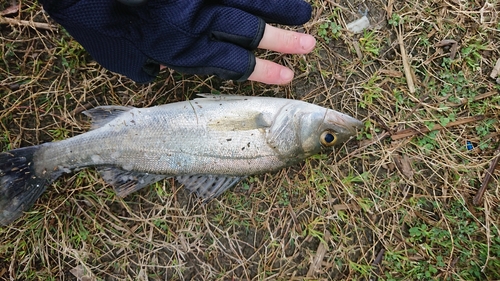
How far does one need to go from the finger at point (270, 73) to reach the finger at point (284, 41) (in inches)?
5.2

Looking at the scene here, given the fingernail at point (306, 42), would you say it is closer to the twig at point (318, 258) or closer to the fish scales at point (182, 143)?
the fish scales at point (182, 143)

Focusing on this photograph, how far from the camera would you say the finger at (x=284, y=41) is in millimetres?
2979

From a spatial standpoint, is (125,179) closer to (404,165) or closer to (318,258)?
(318,258)

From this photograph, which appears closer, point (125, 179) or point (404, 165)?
point (125, 179)

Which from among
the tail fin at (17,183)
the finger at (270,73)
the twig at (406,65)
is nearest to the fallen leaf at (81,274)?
the tail fin at (17,183)

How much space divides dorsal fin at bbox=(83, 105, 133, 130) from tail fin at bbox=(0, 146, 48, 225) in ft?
1.67

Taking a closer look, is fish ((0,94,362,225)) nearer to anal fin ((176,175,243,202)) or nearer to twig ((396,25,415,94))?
anal fin ((176,175,243,202))

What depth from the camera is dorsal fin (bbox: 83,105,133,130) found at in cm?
325

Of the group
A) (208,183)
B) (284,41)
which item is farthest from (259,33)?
(208,183)

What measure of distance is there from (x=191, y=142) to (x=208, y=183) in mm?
443

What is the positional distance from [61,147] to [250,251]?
1897 millimetres

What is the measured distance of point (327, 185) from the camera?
352 centimetres

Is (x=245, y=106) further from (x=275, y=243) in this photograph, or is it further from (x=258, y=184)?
(x=275, y=243)

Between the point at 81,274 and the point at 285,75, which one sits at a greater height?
the point at 285,75
